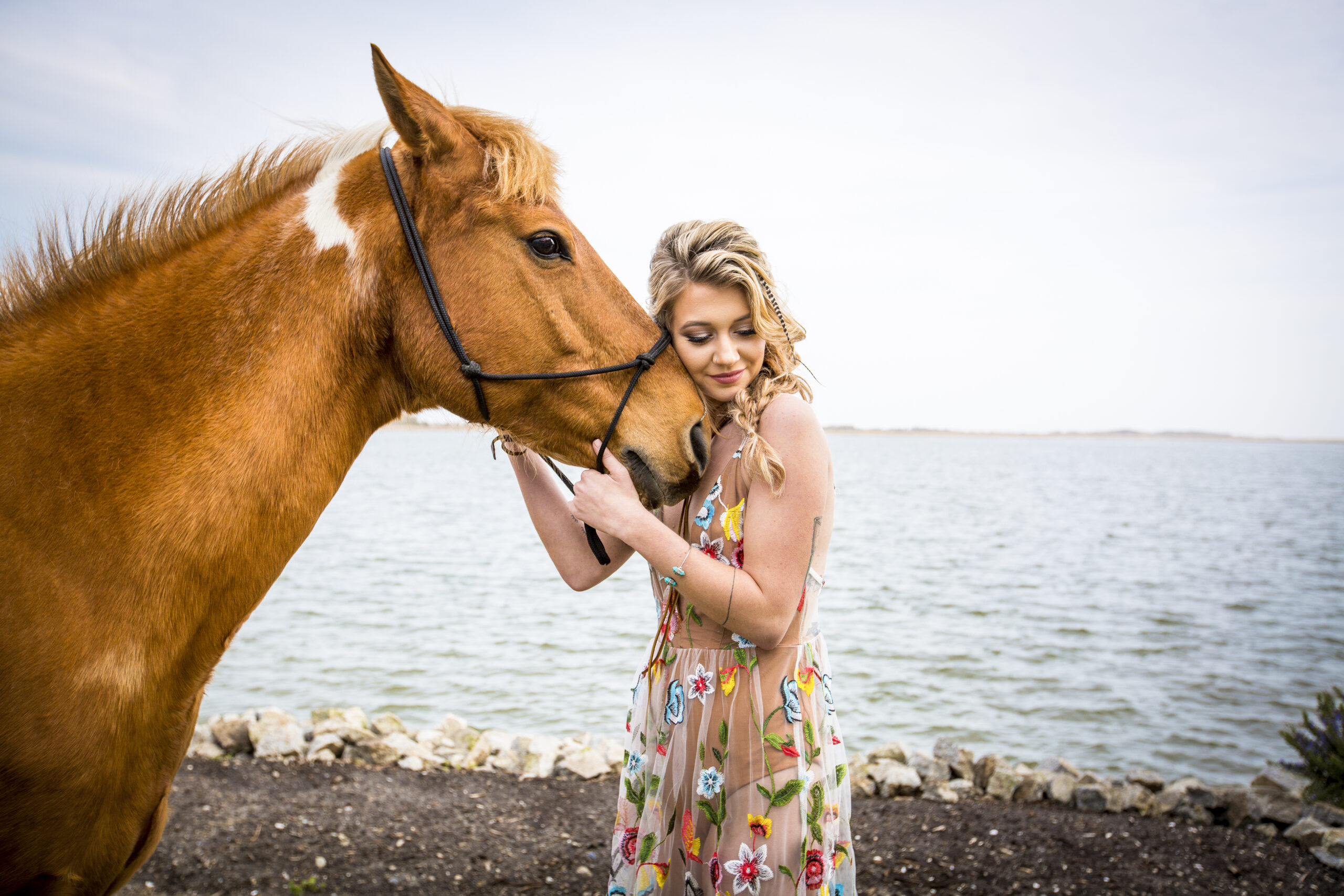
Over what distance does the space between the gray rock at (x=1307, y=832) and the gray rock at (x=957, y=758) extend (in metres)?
1.93

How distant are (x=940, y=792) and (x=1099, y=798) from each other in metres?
1.08

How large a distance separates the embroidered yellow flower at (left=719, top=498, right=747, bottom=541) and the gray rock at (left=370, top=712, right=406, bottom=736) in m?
5.49

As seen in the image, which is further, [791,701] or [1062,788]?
[1062,788]

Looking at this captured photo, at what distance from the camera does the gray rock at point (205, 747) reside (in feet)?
19.0

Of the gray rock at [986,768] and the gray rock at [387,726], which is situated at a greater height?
the gray rock at [986,768]

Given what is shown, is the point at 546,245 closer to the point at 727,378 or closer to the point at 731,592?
the point at 727,378

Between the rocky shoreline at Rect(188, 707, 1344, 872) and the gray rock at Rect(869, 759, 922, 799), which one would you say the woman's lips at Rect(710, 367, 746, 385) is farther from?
the gray rock at Rect(869, 759, 922, 799)

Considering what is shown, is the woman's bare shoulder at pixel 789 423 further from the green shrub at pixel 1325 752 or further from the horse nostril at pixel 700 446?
the green shrub at pixel 1325 752

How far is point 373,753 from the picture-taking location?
591cm

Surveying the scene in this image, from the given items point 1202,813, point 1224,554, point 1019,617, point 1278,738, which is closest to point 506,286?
point 1202,813

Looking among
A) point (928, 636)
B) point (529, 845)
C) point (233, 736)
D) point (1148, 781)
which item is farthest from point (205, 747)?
point (928, 636)

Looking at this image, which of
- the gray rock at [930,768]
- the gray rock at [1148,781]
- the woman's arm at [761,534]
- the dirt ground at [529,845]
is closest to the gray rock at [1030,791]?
the dirt ground at [529,845]

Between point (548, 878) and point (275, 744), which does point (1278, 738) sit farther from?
point (275, 744)

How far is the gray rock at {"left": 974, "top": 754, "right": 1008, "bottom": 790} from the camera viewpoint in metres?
5.74
